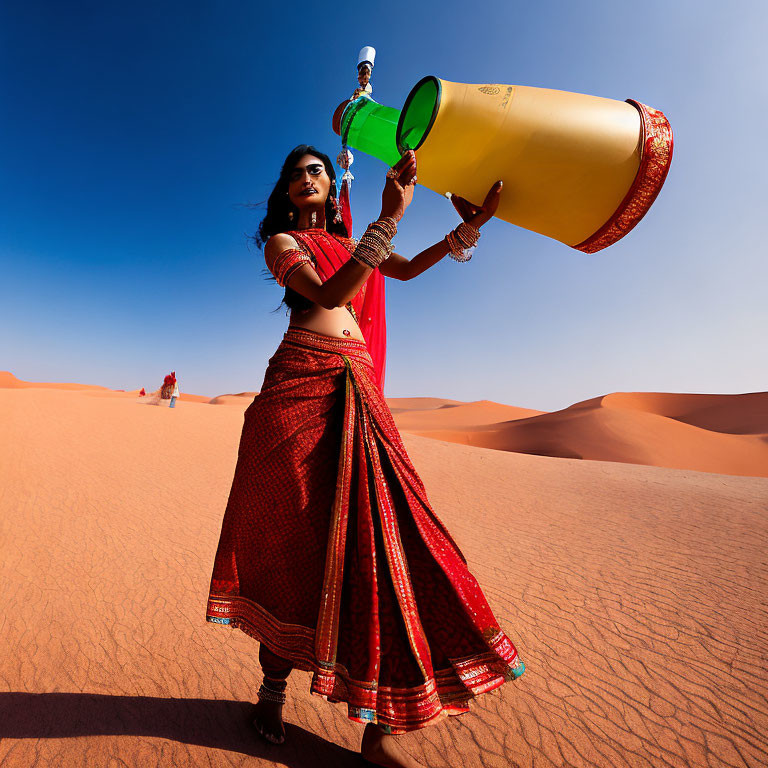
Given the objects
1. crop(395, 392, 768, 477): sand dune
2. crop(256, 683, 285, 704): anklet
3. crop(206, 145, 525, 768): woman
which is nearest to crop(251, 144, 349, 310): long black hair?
crop(206, 145, 525, 768): woman

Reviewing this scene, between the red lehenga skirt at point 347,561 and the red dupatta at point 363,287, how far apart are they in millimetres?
313

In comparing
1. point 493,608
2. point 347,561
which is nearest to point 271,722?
point 347,561

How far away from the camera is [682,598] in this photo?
297cm

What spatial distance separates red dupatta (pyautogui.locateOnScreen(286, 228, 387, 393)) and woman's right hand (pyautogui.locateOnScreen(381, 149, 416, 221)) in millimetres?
313

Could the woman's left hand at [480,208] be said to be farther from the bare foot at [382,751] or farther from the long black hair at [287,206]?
the bare foot at [382,751]

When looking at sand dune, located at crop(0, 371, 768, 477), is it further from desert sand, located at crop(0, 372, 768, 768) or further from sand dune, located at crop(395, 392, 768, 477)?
desert sand, located at crop(0, 372, 768, 768)

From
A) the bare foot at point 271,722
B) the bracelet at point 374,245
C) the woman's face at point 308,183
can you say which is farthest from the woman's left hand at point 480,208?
the bare foot at point 271,722

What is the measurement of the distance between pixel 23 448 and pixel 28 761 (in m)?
5.95

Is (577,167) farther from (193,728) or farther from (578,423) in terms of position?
(578,423)

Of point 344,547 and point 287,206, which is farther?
point 287,206

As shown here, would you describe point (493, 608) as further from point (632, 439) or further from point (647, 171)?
point (632, 439)

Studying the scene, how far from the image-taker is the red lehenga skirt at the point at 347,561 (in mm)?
1316

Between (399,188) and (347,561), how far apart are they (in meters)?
1.28

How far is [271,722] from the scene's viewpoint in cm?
168
